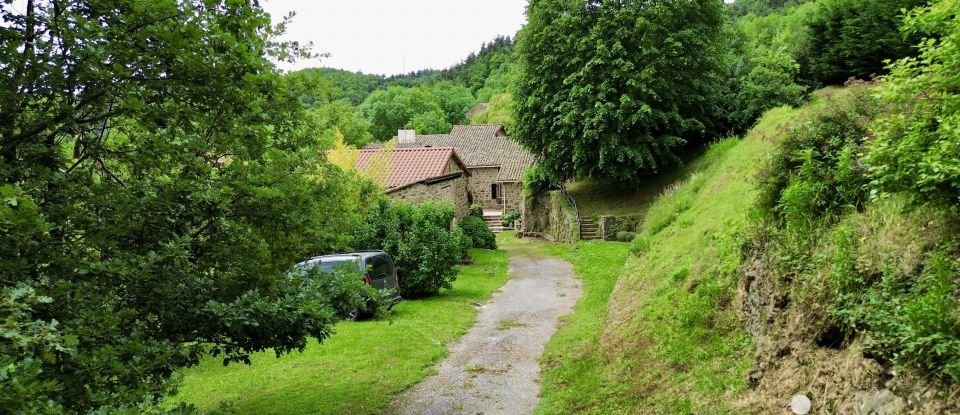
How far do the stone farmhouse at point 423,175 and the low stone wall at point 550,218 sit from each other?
387cm

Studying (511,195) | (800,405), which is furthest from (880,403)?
(511,195)

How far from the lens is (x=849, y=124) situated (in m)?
6.27

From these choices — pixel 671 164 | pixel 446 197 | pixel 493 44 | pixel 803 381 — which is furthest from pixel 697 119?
pixel 493 44

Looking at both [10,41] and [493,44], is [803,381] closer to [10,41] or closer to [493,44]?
[10,41]

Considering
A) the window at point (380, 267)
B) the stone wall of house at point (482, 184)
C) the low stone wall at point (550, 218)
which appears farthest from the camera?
the stone wall of house at point (482, 184)

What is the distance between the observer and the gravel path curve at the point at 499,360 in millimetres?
8016

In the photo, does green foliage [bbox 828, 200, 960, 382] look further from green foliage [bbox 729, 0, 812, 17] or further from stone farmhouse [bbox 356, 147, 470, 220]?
green foliage [bbox 729, 0, 812, 17]

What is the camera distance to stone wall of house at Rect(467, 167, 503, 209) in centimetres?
4397

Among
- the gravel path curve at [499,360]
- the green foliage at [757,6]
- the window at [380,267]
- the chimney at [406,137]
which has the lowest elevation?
the gravel path curve at [499,360]

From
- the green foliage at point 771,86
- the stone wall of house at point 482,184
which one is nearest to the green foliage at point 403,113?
the stone wall of house at point 482,184

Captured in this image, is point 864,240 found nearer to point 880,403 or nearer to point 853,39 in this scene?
point 880,403

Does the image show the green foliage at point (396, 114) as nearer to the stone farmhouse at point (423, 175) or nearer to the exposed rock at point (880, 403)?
the stone farmhouse at point (423, 175)

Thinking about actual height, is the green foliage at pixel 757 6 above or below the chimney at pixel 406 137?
above

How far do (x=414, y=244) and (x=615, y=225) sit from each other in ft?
35.0
